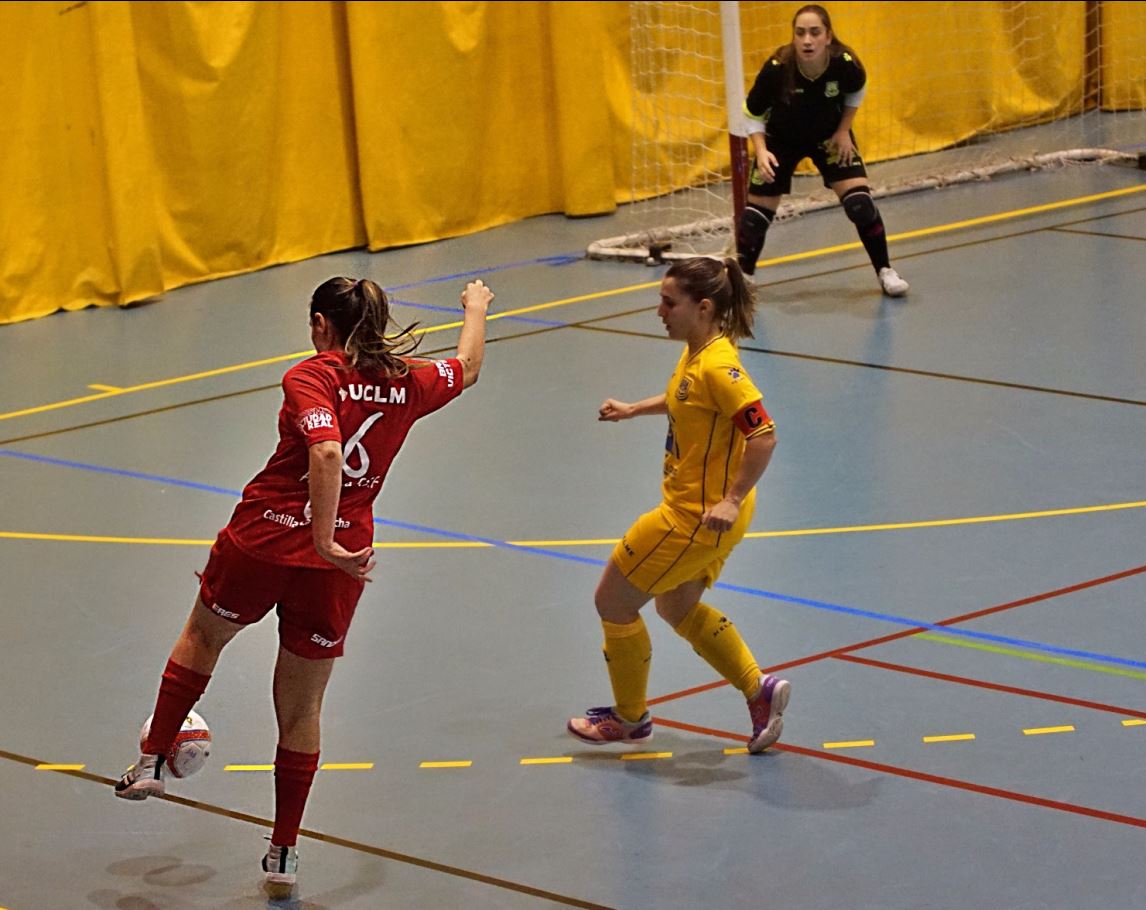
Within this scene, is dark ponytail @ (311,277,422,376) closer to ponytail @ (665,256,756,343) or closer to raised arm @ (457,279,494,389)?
raised arm @ (457,279,494,389)

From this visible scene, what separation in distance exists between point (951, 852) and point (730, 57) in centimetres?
725

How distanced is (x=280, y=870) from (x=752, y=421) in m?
1.52

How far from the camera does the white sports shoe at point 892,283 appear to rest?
34.1 ft

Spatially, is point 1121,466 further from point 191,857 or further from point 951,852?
point 191,857

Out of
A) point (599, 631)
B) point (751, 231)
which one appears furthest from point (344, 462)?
point (751, 231)

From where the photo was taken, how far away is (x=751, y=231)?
10648 millimetres

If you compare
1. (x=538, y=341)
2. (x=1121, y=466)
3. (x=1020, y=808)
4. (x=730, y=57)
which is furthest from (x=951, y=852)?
(x=730, y=57)

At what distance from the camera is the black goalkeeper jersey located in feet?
33.7

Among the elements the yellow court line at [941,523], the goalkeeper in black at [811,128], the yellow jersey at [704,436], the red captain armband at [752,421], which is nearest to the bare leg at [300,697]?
the yellow jersey at [704,436]

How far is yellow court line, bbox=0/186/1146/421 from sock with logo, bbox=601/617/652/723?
278 centimetres

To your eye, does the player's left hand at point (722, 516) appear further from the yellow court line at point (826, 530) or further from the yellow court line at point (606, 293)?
the yellow court line at point (606, 293)

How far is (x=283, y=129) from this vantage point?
12.2m

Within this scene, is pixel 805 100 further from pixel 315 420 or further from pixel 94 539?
pixel 315 420

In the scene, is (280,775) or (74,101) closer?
(280,775)
